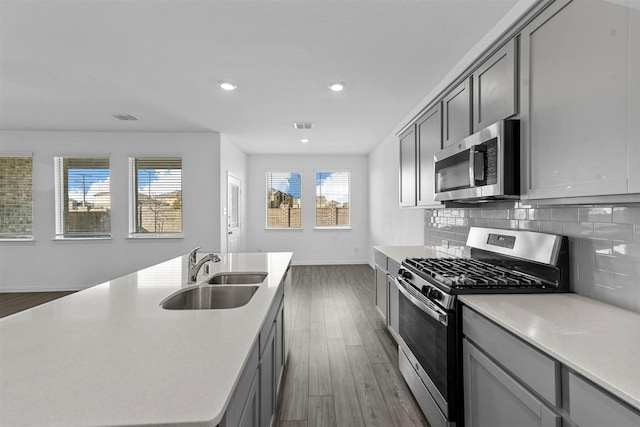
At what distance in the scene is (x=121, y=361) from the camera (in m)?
0.89

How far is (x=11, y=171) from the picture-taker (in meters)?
5.14

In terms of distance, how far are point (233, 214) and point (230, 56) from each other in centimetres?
390

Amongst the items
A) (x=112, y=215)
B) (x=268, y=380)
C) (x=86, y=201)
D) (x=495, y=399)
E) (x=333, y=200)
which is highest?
(x=333, y=200)

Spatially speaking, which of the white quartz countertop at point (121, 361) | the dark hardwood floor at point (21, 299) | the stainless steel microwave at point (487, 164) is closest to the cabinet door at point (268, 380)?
the white quartz countertop at point (121, 361)

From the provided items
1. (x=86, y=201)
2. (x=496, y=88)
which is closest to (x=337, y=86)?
(x=496, y=88)

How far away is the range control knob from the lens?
162cm

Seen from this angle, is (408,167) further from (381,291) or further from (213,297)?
(213,297)

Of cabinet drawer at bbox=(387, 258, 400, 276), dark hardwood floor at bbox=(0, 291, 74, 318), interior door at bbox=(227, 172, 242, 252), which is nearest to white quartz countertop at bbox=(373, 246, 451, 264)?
cabinet drawer at bbox=(387, 258, 400, 276)

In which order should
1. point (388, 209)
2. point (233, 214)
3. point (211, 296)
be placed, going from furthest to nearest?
point (233, 214) → point (388, 209) → point (211, 296)

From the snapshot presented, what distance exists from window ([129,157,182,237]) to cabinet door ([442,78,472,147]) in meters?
4.42

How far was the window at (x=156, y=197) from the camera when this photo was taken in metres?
5.23

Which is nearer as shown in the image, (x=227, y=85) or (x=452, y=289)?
(x=452, y=289)

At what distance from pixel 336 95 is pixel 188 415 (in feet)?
11.1

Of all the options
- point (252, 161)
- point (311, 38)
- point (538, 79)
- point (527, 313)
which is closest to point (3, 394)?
point (527, 313)
